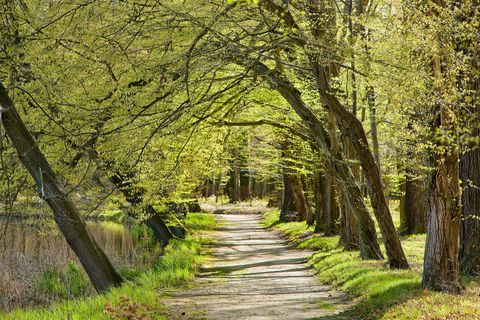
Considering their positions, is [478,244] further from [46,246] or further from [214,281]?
[46,246]

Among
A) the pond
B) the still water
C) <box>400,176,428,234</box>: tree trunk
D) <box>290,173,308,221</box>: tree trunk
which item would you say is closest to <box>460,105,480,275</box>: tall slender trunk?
the pond

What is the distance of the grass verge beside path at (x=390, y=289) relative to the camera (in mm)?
7299

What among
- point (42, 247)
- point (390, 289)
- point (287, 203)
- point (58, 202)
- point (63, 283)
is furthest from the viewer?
point (287, 203)

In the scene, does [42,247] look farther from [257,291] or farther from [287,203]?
[287,203]

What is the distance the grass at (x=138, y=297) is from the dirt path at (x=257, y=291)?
0.33m

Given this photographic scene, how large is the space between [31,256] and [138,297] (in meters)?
6.09

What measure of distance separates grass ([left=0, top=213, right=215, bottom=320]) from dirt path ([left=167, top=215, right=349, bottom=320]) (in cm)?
33

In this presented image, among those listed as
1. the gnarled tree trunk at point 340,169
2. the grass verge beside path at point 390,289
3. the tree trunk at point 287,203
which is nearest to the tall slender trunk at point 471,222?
the grass verge beside path at point 390,289

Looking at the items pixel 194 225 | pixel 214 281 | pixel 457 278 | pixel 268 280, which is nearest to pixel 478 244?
pixel 457 278

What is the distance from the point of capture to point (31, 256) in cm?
1451

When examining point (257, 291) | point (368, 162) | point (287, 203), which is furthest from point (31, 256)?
point (287, 203)

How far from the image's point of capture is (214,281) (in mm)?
13250

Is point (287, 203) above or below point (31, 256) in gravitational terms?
above

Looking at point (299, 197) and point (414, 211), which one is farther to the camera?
point (299, 197)
